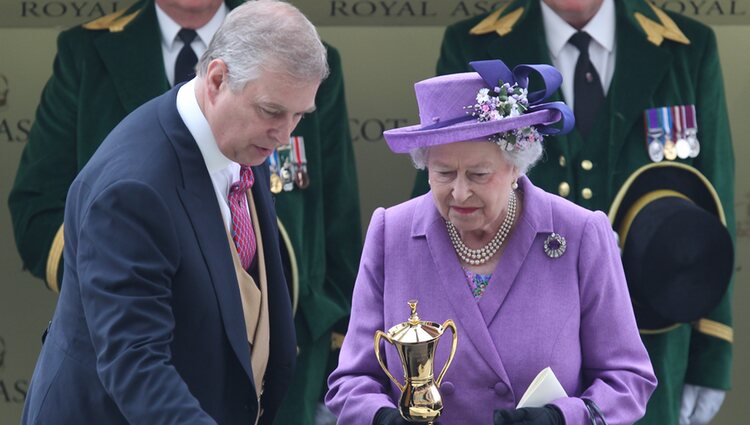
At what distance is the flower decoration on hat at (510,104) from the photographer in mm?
3186

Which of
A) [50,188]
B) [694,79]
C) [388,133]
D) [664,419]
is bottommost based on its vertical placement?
[664,419]

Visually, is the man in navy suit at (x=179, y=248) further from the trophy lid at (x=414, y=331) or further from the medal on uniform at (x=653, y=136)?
the medal on uniform at (x=653, y=136)

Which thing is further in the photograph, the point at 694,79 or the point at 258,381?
the point at 694,79

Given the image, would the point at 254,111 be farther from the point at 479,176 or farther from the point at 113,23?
the point at 113,23

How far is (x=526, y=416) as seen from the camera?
10.2 ft

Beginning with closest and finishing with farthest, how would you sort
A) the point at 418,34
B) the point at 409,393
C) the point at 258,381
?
the point at 409,393 → the point at 258,381 → the point at 418,34

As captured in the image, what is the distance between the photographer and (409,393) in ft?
10.2

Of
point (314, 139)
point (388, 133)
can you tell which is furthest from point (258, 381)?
point (314, 139)

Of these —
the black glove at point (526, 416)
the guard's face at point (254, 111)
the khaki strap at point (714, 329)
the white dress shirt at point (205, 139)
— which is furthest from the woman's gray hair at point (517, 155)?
the khaki strap at point (714, 329)

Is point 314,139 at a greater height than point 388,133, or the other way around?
point 388,133

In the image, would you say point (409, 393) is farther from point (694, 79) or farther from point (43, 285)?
point (43, 285)

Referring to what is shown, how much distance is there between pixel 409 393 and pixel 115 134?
32.8 inches

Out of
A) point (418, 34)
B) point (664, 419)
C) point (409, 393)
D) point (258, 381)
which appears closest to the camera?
point (409, 393)

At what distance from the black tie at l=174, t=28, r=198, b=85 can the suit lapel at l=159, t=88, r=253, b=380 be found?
1.54 meters
